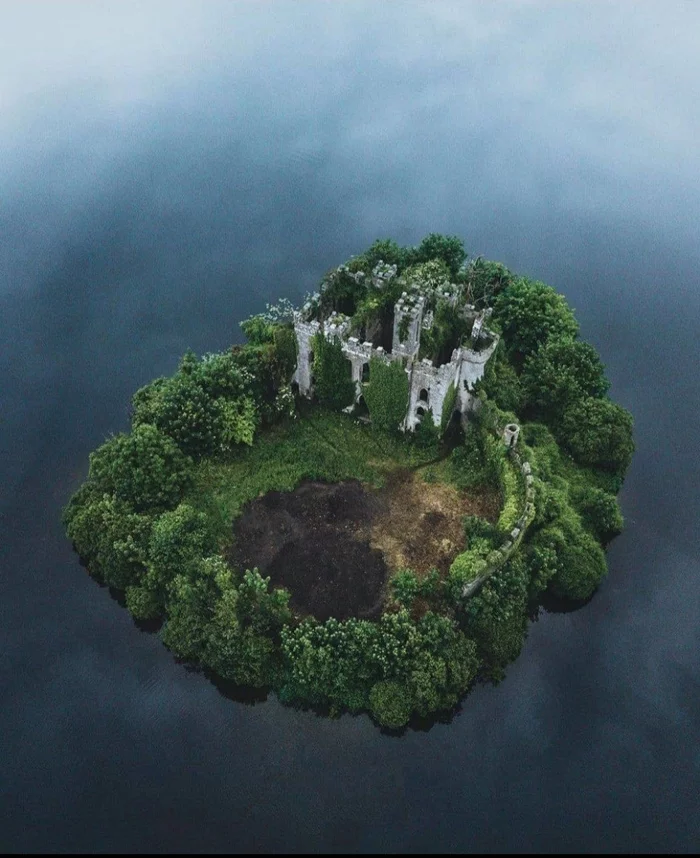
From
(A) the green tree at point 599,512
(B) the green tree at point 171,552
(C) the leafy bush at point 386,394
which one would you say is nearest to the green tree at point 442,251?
(C) the leafy bush at point 386,394

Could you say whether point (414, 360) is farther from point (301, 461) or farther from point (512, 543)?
point (512, 543)

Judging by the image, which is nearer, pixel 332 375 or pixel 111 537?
pixel 111 537

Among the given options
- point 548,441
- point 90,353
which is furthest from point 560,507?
point 90,353

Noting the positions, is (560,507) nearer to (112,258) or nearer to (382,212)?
(382,212)

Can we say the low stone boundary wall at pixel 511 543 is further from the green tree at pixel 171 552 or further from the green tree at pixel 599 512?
the green tree at pixel 171 552

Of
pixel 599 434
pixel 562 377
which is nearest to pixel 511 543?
pixel 599 434

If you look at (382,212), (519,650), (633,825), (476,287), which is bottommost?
(633,825)

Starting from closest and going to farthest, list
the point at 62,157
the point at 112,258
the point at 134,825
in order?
1. the point at 134,825
2. the point at 112,258
3. the point at 62,157
